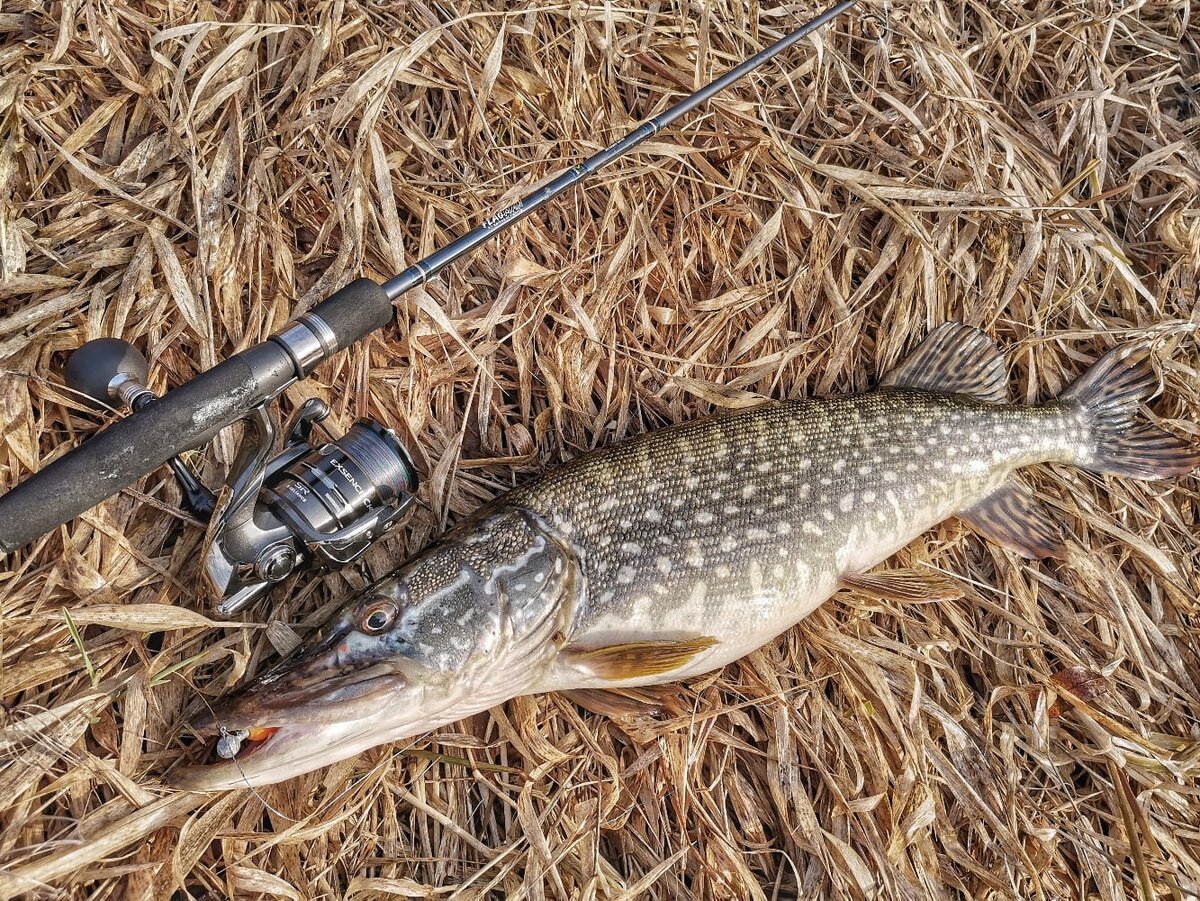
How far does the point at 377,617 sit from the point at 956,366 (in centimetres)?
193

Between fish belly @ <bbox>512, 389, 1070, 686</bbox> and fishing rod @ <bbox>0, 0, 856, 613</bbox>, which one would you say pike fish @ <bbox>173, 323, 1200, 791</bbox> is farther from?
fishing rod @ <bbox>0, 0, 856, 613</bbox>

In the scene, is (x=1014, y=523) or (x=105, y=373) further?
(x=1014, y=523)

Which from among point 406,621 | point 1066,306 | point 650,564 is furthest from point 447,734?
point 1066,306

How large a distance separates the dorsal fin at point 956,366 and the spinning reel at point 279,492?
5.37 feet

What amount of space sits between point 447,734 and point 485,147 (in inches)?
66.5

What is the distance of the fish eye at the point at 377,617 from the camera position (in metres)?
1.74

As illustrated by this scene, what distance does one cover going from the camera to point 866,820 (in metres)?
2.14

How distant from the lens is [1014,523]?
237cm

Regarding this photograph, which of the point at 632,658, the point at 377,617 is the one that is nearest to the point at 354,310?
the point at 377,617

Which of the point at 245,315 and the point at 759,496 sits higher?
the point at 245,315

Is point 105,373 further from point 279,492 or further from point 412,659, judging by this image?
point 412,659

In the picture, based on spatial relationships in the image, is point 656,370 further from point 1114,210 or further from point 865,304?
point 1114,210

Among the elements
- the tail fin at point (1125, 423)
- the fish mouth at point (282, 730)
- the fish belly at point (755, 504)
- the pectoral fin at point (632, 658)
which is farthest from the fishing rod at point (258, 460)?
the tail fin at point (1125, 423)

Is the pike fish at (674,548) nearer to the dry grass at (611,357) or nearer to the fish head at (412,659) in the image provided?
the fish head at (412,659)
